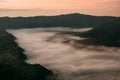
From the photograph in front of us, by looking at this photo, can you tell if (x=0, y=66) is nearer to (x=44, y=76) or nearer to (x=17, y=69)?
(x=17, y=69)

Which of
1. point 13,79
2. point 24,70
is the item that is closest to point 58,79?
point 24,70

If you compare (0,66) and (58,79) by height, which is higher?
(0,66)

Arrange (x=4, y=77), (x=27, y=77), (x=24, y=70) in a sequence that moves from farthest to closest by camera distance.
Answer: (x=24, y=70), (x=27, y=77), (x=4, y=77)

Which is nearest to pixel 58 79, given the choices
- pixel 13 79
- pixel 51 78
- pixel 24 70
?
pixel 51 78

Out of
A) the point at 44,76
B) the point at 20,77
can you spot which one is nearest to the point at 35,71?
the point at 44,76

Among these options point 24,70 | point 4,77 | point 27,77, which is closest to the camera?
point 4,77

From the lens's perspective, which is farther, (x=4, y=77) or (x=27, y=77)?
(x=27, y=77)

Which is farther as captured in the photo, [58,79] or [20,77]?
[58,79]

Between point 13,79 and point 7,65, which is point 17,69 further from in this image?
point 13,79
